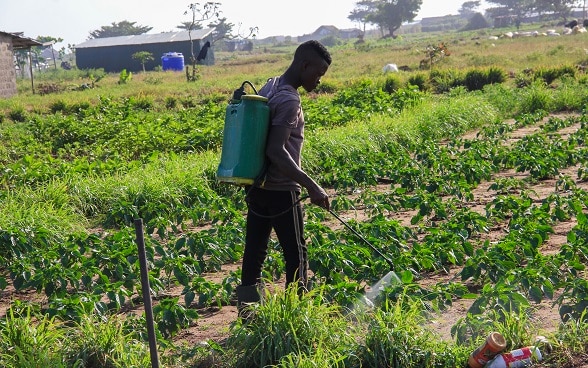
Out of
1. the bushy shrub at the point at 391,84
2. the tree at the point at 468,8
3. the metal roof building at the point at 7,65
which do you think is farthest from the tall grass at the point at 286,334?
the tree at the point at 468,8

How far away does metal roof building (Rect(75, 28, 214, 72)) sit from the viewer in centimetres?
5319

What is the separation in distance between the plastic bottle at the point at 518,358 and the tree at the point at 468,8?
178 m

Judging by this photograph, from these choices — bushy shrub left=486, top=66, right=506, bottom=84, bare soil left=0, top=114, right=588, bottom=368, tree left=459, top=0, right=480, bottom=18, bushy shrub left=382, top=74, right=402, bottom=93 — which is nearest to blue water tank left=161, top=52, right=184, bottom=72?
bushy shrub left=382, top=74, right=402, bottom=93

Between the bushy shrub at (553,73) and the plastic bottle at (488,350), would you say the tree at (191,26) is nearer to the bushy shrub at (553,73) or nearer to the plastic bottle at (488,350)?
the bushy shrub at (553,73)

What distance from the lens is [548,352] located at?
443 centimetres

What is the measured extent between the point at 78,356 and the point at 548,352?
2.46 m

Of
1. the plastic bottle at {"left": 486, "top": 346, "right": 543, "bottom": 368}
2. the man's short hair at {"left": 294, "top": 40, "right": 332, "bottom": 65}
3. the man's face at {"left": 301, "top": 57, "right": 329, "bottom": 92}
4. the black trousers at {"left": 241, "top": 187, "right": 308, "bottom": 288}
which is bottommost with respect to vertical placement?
the plastic bottle at {"left": 486, "top": 346, "right": 543, "bottom": 368}

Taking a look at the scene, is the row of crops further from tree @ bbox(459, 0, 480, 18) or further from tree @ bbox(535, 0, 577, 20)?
tree @ bbox(459, 0, 480, 18)

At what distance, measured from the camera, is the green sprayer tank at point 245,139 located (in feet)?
15.0

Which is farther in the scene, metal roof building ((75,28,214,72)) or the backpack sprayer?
metal roof building ((75,28,214,72))

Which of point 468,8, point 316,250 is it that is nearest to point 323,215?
point 316,250

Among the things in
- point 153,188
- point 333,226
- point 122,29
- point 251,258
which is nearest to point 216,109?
point 153,188

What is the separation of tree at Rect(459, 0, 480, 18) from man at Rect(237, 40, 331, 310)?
581ft

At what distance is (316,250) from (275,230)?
0.86 meters
